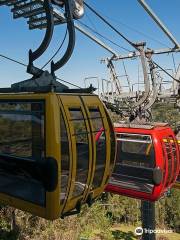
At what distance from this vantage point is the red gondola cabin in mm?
8984

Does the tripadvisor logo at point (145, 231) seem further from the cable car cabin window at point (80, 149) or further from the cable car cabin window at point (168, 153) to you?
the cable car cabin window at point (80, 149)

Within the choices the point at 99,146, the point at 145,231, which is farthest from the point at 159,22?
the point at 145,231

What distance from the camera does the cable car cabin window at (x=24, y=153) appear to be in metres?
4.87

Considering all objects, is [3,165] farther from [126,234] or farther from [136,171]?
[126,234]

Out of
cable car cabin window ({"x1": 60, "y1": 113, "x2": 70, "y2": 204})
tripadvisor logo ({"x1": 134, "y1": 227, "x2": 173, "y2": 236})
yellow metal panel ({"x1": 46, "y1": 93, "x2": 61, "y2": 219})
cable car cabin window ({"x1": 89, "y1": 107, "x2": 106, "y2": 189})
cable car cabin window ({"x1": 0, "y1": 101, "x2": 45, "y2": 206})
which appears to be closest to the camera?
yellow metal panel ({"x1": 46, "y1": 93, "x2": 61, "y2": 219})

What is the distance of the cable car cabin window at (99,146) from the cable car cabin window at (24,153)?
0.93m

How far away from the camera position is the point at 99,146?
17.9ft

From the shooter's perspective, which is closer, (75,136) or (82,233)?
(75,136)

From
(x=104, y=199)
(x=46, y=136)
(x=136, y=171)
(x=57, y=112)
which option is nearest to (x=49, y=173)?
(x=46, y=136)

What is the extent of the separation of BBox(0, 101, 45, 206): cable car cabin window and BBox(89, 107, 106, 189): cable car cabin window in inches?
36.7

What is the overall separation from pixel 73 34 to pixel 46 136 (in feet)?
5.60

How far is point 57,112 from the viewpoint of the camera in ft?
15.0

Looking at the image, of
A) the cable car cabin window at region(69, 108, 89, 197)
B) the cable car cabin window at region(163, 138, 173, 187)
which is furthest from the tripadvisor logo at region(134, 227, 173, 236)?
the cable car cabin window at region(69, 108, 89, 197)

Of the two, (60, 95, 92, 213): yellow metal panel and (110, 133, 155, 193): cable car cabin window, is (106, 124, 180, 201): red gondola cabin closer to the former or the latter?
(110, 133, 155, 193): cable car cabin window
